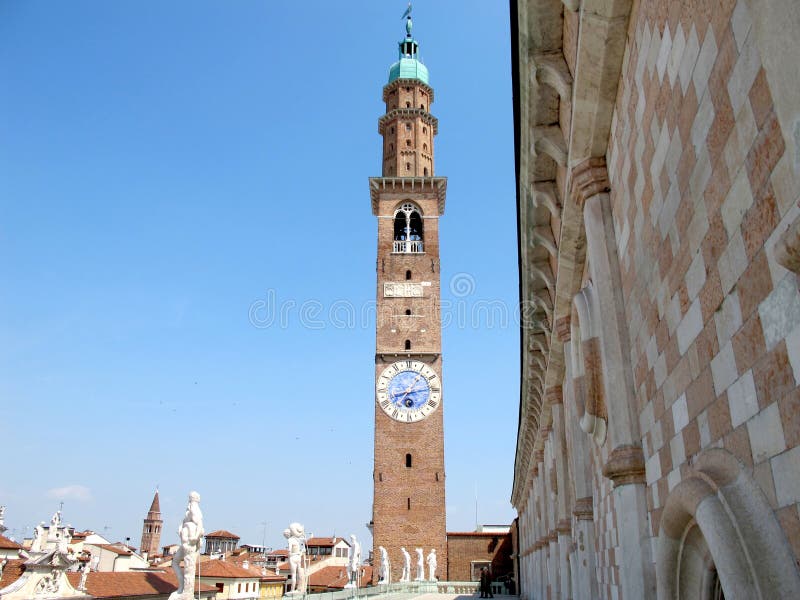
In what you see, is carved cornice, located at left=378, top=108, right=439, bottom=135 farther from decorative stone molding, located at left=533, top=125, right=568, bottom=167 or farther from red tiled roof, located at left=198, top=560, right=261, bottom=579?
decorative stone molding, located at left=533, top=125, right=568, bottom=167

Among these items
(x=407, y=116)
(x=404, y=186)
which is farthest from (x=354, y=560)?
(x=407, y=116)

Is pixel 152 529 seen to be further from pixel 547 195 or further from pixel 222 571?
pixel 547 195

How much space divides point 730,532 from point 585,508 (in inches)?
274

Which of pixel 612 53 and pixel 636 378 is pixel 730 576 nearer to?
pixel 636 378

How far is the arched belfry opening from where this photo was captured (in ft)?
129

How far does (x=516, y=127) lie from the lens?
23.8 ft

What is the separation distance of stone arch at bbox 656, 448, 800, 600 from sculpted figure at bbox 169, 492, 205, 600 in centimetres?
1043

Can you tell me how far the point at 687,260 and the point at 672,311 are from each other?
49cm

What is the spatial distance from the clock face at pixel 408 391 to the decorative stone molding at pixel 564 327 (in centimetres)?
2579

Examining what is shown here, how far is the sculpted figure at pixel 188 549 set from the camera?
1192cm

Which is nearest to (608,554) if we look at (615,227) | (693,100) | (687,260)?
(615,227)

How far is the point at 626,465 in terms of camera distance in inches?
196

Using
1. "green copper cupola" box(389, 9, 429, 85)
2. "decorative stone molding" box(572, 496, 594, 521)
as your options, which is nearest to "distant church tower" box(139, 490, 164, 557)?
"green copper cupola" box(389, 9, 429, 85)

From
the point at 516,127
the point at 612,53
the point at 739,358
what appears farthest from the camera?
the point at 516,127
